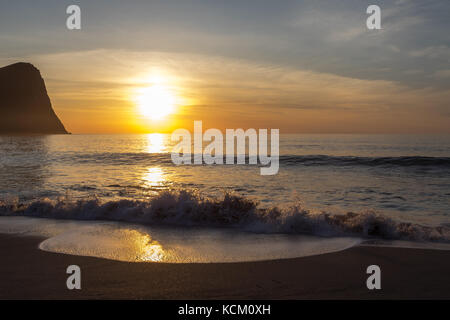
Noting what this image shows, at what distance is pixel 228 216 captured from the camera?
8906 mm

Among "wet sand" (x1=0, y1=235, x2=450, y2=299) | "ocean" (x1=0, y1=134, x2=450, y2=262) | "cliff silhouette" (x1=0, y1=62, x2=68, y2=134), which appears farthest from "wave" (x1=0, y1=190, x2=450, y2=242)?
"cliff silhouette" (x1=0, y1=62, x2=68, y2=134)

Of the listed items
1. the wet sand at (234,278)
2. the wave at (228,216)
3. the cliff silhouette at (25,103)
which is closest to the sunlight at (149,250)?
the wet sand at (234,278)

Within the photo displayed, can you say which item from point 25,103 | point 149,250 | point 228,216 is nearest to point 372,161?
point 228,216

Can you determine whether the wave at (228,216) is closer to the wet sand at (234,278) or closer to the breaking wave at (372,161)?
the wet sand at (234,278)

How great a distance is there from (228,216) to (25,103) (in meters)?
191

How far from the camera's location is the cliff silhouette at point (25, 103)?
529ft

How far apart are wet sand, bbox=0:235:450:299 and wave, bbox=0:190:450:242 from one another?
1698mm

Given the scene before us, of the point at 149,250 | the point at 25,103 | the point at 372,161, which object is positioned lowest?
the point at 149,250

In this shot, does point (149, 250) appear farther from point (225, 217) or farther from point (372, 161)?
point (372, 161)

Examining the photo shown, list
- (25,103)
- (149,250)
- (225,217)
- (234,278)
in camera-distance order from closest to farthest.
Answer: (234,278) → (149,250) → (225,217) → (25,103)

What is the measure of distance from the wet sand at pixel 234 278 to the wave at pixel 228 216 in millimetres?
1698

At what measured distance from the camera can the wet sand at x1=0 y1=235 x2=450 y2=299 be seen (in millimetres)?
4258

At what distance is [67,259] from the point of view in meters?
5.67

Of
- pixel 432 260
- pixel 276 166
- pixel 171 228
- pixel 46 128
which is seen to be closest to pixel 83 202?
pixel 171 228
